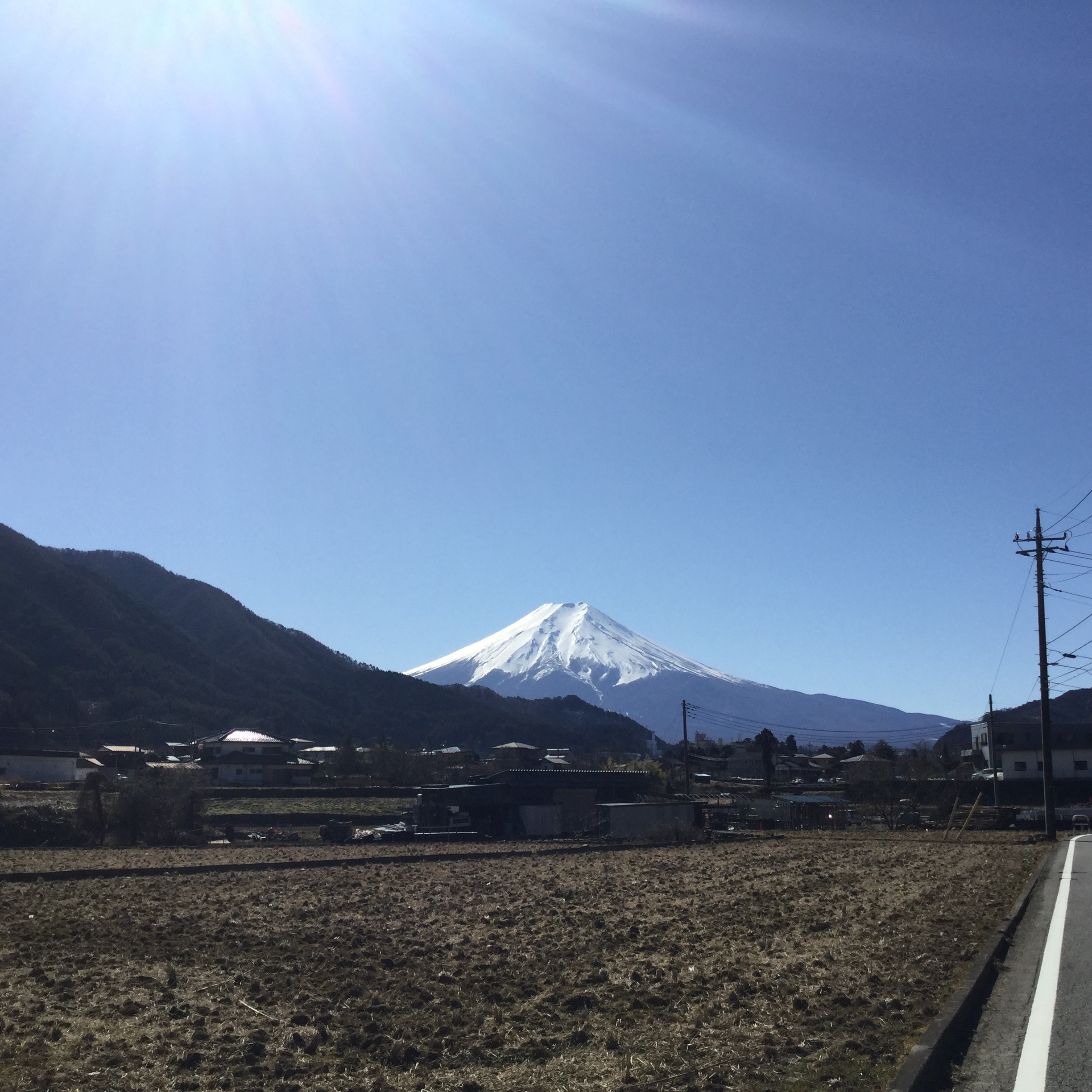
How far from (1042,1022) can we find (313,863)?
22.6 meters

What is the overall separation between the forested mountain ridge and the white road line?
94.0m

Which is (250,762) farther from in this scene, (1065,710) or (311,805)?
(1065,710)

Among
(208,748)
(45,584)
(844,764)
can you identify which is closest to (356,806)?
(208,748)

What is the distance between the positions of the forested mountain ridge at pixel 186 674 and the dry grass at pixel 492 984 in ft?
286

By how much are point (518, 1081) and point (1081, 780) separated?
68034 millimetres

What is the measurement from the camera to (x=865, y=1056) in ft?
19.1

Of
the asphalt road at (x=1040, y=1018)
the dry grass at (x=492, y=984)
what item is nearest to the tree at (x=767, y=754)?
the dry grass at (x=492, y=984)

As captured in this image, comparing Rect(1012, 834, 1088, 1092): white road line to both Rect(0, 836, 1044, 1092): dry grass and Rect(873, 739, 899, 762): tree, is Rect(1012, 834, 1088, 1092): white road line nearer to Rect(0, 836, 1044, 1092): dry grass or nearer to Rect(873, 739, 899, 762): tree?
Rect(0, 836, 1044, 1092): dry grass

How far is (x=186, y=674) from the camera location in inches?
4902

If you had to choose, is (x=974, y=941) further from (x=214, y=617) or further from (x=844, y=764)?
(x=214, y=617)

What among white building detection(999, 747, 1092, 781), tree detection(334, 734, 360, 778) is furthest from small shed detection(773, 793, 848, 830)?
tree detection(334, 734, 360, 778)

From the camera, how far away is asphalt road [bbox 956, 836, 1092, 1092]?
526cm

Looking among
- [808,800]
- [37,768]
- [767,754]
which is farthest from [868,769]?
[37,768]

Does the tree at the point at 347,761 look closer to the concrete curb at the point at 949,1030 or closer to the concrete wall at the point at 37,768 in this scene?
the concrete wall at the point at 37,768
